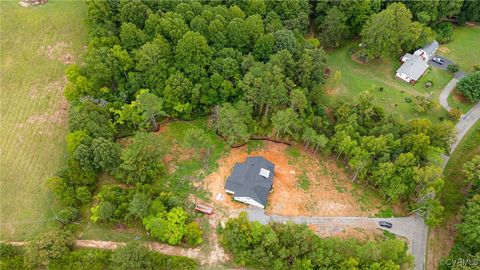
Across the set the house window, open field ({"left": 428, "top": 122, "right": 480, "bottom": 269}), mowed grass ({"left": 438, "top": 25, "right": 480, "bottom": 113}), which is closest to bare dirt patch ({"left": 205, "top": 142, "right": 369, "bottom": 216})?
the house window

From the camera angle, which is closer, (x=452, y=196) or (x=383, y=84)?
(x=452, y=196)

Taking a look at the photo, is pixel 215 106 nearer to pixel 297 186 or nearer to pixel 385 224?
pixel 297 186

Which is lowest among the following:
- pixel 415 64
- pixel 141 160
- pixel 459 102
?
pixel 141 160

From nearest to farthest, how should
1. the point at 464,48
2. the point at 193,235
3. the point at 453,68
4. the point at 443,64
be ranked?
the point at 193,235 → the point at 453,68 → the point at 443,64 → the point at 464,48

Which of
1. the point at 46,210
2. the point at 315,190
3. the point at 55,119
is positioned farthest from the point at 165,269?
the point at 55,119

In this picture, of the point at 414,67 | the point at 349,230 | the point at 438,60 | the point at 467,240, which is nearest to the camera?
the point at 467,240

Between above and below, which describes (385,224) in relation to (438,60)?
below

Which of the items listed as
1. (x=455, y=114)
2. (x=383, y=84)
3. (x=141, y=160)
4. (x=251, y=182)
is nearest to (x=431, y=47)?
(x=383, y=84)
